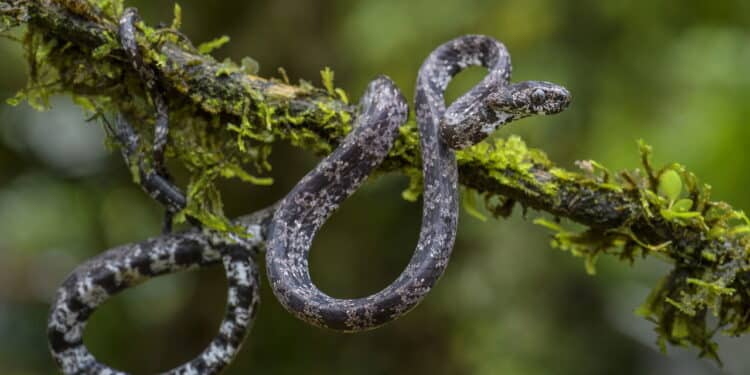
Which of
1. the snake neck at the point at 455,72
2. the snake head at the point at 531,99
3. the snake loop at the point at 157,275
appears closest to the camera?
the snake head at the point at 531,99

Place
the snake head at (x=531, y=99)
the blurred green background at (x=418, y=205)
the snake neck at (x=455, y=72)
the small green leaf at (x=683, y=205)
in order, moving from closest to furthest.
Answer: the snake head at (x=531, y=99), the snake neck at (x=455, y=72), the small green leaf at (x=683, y=205), the blurred green background at (x=418, y=205)

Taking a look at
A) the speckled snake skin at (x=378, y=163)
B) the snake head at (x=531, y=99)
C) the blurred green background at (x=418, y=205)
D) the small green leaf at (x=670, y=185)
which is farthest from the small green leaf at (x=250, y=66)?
the blurred green background at (x=418, y=205)

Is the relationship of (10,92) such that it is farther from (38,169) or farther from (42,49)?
(42,49)

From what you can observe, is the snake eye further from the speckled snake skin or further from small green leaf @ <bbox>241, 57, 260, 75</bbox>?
small green leaf @ <bbox>241, 57, 260, 75</bbox>

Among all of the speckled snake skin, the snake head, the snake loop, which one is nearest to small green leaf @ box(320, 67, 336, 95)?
the speckled snake skin

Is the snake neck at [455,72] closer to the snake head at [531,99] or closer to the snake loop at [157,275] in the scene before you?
the snake head at [531,99]

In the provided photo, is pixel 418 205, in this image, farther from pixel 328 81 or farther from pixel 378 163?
pixel 378 163
